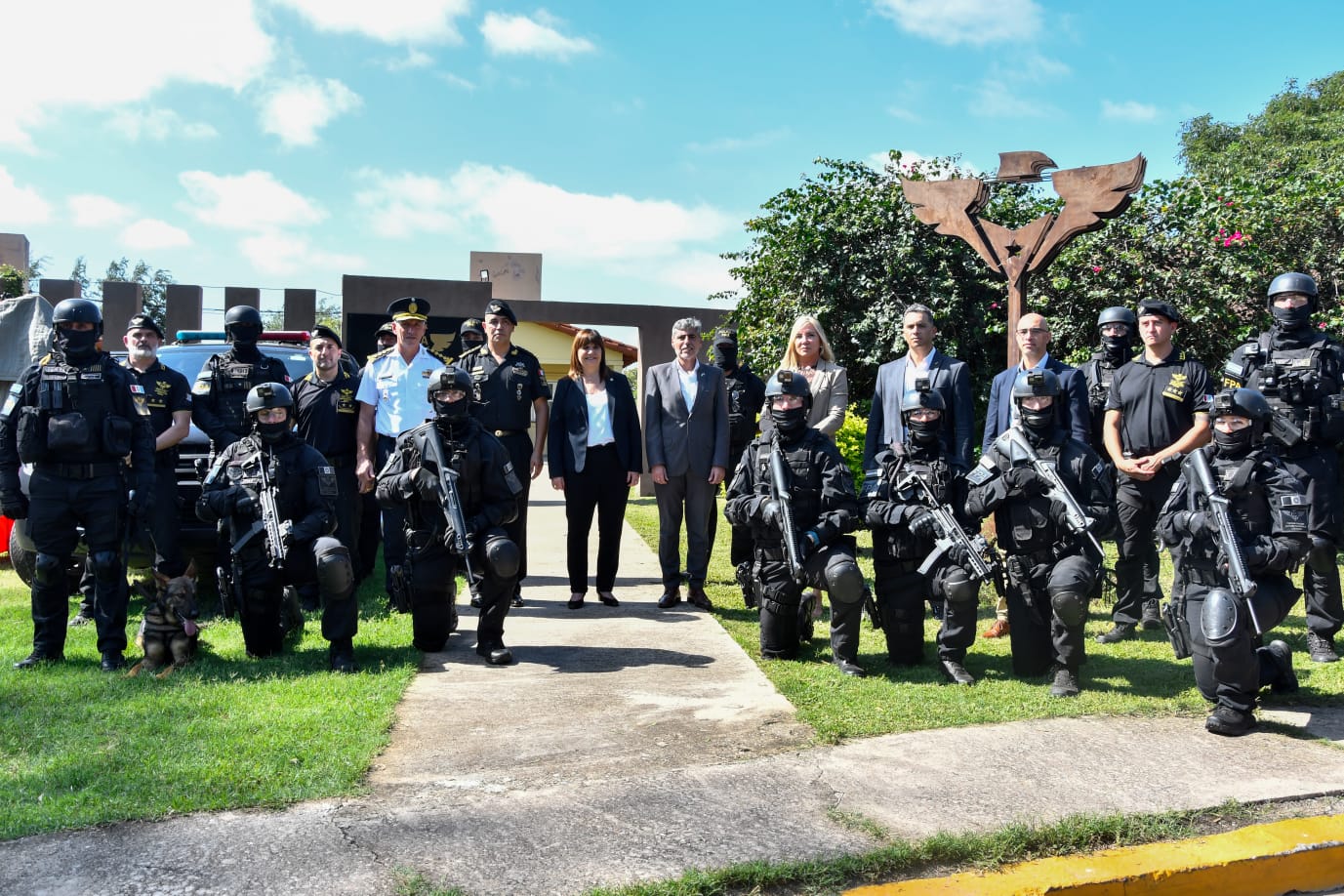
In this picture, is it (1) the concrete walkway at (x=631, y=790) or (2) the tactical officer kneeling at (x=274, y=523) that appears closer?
(1) the concrete walkway at (x=631, y=790)

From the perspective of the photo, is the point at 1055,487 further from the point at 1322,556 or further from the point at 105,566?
the point at 105,566

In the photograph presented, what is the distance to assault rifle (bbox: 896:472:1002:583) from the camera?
552cm

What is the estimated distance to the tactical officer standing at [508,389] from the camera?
738 centimetres

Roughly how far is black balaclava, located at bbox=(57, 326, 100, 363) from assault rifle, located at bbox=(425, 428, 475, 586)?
1.98m

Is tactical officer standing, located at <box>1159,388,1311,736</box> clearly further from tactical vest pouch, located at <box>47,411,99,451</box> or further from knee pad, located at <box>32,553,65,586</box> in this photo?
knee pad, located at <box>32,553,65,586</box>

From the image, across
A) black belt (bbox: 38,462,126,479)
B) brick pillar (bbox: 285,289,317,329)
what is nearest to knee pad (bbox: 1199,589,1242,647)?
black belt (bbox: 38,462,126,479)

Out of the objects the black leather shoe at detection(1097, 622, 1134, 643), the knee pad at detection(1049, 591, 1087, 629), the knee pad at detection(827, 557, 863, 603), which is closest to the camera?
the knee pad at detection(1049, 591, 1087, 629)

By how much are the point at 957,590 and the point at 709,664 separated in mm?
1437

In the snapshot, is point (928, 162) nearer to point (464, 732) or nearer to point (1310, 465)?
point (1310, 465)

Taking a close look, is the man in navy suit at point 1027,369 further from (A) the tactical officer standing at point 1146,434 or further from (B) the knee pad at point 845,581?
(B) the knee pad at point 845,581

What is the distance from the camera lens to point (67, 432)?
5762 millimetres

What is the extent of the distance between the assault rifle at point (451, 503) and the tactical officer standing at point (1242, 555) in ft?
12.1

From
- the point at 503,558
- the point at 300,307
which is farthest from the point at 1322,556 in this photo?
the point at 300,307

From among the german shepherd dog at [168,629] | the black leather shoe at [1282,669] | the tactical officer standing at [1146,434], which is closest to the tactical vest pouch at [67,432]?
the german shepherd dog at [168,629]
